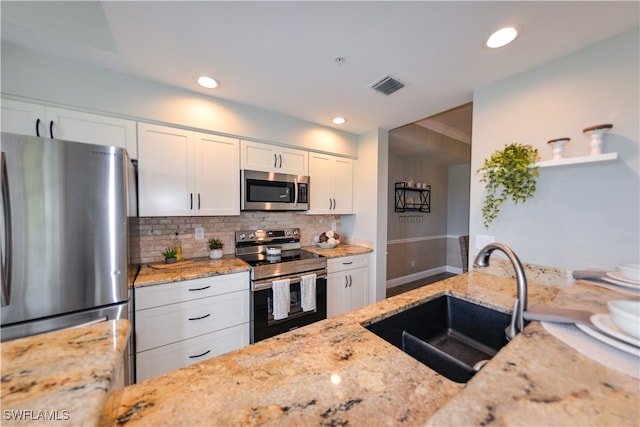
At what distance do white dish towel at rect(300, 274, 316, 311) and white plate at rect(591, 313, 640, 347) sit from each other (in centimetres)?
190

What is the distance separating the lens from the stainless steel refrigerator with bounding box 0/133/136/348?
1.18 metres

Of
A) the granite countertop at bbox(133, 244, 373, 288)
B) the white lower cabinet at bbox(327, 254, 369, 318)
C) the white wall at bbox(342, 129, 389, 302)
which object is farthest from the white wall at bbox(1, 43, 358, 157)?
the white lower cabinet at bbox(327, 254, 369, 318)

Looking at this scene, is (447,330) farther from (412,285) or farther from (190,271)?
(412,285)

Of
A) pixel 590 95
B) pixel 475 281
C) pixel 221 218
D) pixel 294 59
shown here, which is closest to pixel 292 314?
pixel 221 218

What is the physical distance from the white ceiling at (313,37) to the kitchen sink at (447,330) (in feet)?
5.08

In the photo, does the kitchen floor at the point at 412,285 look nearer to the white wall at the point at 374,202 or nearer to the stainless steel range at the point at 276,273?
the white wall at the point at 374,202

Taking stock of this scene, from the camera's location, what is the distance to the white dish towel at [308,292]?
Answer: 7.50 feet

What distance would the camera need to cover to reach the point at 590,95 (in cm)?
142

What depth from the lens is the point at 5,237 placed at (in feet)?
3.78

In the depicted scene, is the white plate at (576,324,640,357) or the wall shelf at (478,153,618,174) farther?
the wall shelf at (478,153,618,174)

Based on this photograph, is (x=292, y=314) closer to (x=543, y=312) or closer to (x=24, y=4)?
(x=543, y=312)

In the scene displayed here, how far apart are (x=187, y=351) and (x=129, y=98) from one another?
2043 mm

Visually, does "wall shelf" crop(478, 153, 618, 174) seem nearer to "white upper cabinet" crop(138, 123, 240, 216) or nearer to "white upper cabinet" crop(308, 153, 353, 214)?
"white upper cabinet" crop(308, 153, 353, 214)

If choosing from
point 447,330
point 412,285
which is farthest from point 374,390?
point 412,285
